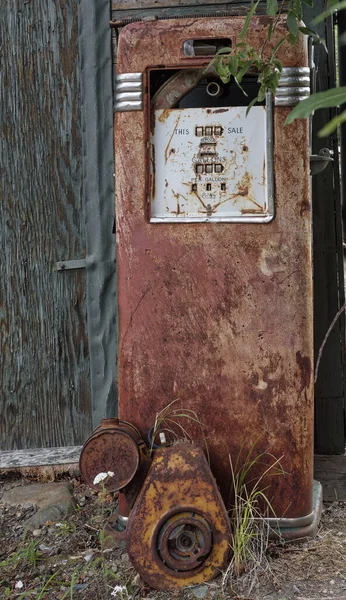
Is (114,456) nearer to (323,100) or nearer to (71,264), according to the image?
(71,264)

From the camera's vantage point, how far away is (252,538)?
236 centimetres

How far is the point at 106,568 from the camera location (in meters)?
2.27

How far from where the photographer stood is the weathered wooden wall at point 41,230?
307 cm

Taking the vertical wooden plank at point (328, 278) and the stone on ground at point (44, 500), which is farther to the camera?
the vertical wooden plank at point (328, 278)

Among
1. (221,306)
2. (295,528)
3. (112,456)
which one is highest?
(221,306)

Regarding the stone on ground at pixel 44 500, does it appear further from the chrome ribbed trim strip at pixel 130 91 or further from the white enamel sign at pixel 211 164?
the chrome ribbed trim strip at pixel 130 91

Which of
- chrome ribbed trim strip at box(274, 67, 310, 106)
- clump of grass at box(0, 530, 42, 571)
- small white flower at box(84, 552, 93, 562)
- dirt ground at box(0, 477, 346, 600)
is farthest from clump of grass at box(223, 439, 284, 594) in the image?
chrome ribbed trim strip at box(274, 67, 310, 106)

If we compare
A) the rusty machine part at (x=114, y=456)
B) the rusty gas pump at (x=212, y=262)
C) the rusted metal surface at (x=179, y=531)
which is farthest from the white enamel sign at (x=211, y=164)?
the rusted metal surface at (x=179, y=531)

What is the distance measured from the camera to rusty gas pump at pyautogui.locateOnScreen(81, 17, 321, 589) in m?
2.36

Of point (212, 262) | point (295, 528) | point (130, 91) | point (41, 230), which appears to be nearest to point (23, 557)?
point (295, 528)

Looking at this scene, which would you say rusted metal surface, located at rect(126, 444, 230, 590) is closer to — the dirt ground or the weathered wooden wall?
the dirt ground

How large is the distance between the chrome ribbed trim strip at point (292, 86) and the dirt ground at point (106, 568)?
4.88ft

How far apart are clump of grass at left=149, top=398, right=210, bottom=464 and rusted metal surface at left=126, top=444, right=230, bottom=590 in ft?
0.69

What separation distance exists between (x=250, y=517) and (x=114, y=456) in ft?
1.71
